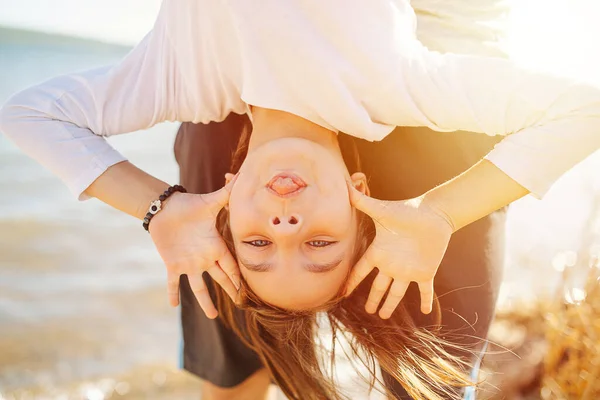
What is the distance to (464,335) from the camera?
7.84 feet

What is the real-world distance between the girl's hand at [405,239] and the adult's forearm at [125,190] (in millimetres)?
708

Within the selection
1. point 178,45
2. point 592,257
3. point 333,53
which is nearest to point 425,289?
point 333,53

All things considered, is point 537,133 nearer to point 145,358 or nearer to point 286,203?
point 286,203

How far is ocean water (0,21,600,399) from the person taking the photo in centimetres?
373

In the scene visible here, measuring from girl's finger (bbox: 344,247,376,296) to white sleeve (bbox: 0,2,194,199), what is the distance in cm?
83

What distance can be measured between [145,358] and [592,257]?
2.55m

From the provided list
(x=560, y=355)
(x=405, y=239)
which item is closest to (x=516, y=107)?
(x=405, y=239)

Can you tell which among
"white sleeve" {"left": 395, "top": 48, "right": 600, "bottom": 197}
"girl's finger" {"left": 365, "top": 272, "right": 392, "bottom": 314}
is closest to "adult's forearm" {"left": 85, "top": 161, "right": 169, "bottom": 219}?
"girl's finger" {"left": 365, "top": 272, "right": 392, "bottom": 314}

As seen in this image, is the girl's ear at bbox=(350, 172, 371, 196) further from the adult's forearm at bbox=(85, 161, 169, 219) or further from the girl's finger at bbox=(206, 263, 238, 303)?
the adult's forearm at bbox=(85, 161, 169, 219)

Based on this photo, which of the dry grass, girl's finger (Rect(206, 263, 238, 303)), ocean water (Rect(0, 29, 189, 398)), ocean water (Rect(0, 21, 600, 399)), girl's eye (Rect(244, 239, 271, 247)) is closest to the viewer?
girl's eye (Rect(244, 239, 271, 247))

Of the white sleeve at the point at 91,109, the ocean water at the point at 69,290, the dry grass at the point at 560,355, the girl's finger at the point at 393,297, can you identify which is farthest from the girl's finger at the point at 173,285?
the ocean water at the point at 69,290

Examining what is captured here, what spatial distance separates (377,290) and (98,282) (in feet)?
10.1

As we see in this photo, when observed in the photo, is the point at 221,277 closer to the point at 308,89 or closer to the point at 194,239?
the point at 194,239

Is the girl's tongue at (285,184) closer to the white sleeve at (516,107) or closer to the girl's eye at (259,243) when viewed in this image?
the girl's eye at (259,243)
